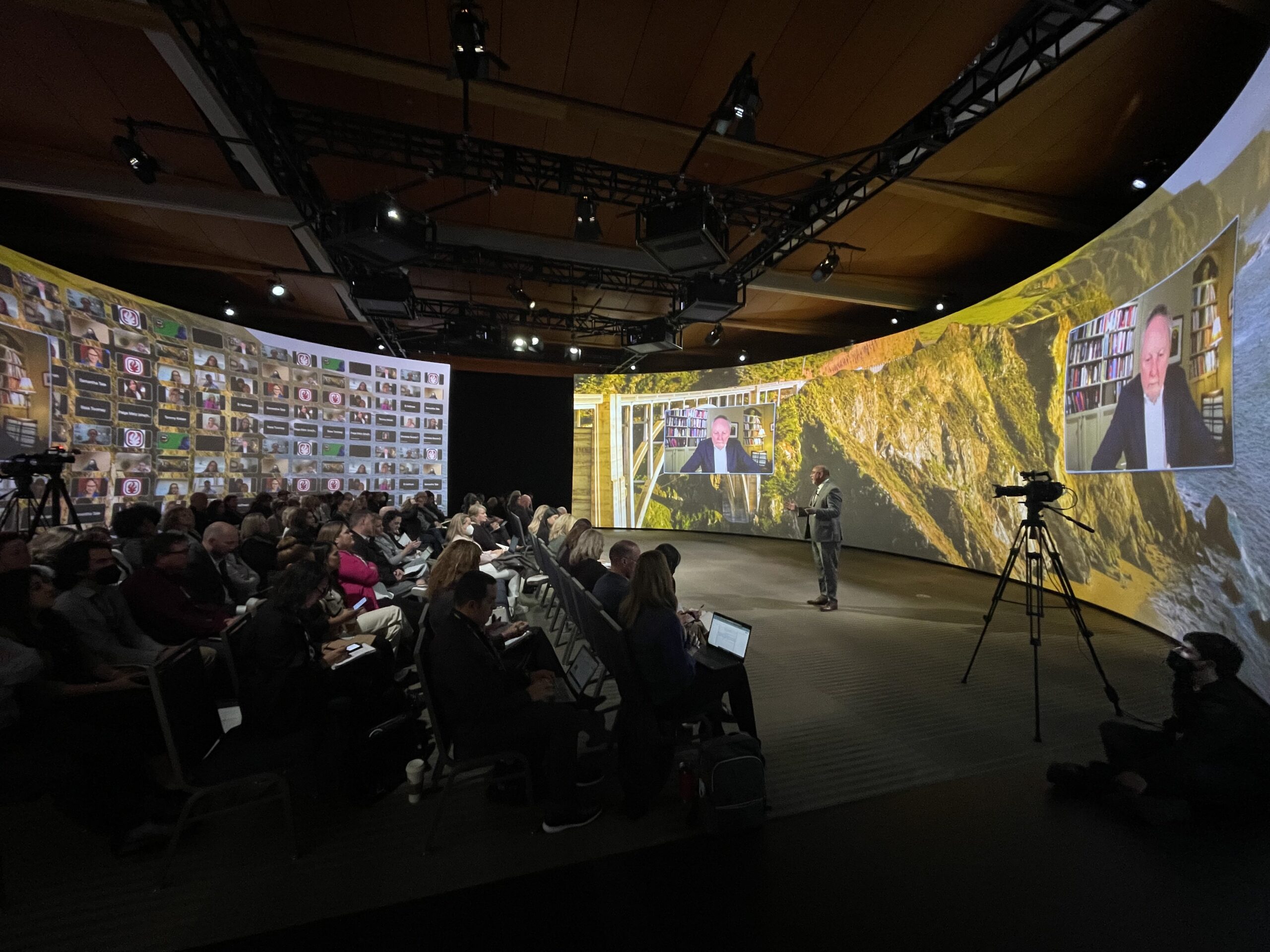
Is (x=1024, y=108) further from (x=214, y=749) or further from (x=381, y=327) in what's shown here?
(x=381, y=327)

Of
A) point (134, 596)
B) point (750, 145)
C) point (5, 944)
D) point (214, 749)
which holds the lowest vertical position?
point (5, 944)

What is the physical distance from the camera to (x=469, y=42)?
10.9 feet

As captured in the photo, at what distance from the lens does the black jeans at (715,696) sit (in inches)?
100

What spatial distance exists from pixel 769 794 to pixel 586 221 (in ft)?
17.7

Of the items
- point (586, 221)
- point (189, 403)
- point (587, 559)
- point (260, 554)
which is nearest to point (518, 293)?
point (586, 221)

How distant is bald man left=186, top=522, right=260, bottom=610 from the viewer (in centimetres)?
382

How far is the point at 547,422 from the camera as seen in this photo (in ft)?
46.0

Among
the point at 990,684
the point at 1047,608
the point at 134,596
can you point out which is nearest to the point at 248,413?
the point at 134,596

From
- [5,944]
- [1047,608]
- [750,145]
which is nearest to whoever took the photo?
[5,944]

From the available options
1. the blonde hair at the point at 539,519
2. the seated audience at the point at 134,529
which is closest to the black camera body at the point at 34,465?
the seated audience at the point at 134,529

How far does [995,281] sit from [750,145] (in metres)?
5.89

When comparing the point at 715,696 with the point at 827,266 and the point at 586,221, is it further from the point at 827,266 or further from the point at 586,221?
the point at 827,266

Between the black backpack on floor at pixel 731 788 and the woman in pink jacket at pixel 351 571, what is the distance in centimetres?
302

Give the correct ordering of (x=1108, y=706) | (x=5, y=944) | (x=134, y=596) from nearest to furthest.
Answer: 1. (x=5, y=944)
2. (x=134, y=596)
3. (x=1108, y=706)
